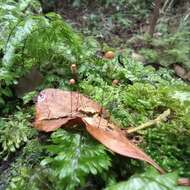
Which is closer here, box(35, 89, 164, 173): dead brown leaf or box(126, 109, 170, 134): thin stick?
box(35, 89, 164, 173): dead brown leaf

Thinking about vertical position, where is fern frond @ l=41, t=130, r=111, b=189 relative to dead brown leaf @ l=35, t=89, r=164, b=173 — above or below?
below

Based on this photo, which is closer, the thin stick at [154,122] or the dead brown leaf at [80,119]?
the dead brown leaf at [80,119]

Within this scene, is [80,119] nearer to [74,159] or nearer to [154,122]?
[74,159]

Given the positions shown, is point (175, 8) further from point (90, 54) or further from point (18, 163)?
point (18, 163)

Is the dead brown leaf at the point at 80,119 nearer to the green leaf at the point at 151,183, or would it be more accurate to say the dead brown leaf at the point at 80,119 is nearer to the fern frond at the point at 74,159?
the fern frond at the point at 74,159

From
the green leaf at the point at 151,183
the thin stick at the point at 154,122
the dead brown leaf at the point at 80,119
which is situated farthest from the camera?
the thin stick at the point at 154,122

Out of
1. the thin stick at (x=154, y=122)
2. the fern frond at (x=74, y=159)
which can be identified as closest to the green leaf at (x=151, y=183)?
the fern frond at (x=74, y=159)

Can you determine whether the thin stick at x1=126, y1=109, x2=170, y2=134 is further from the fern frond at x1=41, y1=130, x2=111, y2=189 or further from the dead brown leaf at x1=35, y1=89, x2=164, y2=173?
the fern frond at x1=41, y1=130, x2=111, y2=189

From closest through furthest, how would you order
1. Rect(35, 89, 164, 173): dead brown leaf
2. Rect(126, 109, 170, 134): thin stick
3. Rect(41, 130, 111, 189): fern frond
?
Rect(41, 130, 111, 189): fern frond → Rect(35, 89, 164, 173): dead brown leaf → Rect(126, 109, 170, 134): thin stick

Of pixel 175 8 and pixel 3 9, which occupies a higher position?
pixel 3 9

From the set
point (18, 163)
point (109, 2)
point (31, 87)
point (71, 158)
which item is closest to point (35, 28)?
point (31, 87)

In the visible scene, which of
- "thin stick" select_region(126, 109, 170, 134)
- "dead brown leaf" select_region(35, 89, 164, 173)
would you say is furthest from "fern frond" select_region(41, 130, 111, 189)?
"thin stick" select_region(126, 109, 170, 134)
